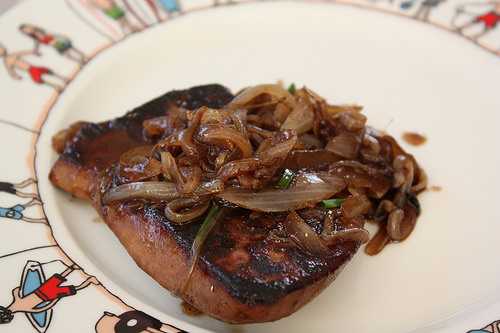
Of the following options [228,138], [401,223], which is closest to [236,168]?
[228,138]

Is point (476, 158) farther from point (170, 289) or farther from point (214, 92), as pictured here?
point (170, 289)

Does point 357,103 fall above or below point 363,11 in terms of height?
below

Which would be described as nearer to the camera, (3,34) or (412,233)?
(412,233)

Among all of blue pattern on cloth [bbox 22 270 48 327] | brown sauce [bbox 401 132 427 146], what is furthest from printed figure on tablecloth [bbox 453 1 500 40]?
blue pattern on cloth [bbox 22 270 48 327]

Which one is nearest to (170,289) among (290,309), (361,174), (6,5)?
(290,309)

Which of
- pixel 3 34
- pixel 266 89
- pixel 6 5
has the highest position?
pixel 266 89

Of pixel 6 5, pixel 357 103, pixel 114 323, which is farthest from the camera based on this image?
pixel 6 5
